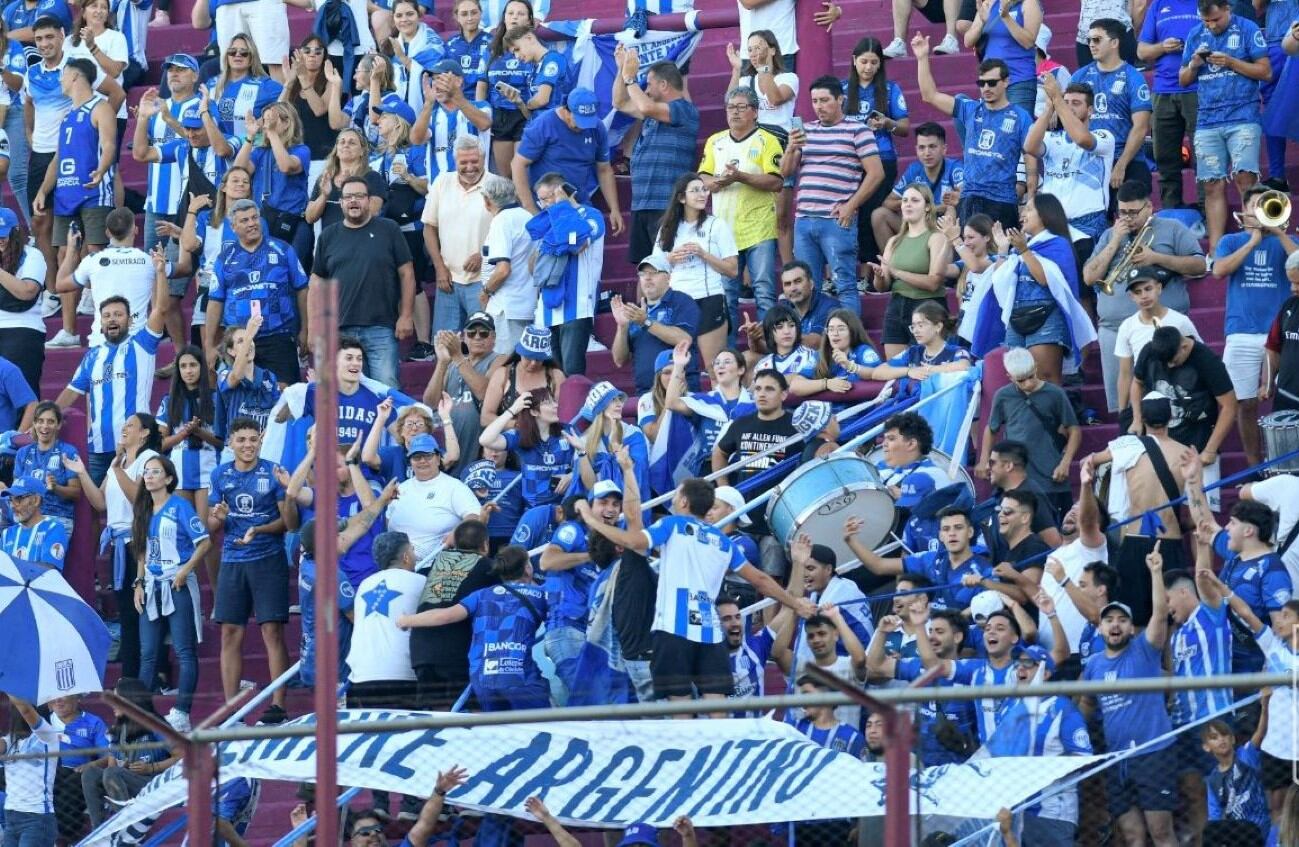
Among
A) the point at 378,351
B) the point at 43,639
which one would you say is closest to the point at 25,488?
the point at 378,351

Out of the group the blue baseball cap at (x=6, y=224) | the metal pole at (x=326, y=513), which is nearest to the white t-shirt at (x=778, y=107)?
the blue baseball cap at (x=6, y=224)

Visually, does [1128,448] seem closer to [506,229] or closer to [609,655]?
[609,655]

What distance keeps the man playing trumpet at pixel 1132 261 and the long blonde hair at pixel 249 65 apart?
22.3 ft

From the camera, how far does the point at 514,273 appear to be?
18.4m

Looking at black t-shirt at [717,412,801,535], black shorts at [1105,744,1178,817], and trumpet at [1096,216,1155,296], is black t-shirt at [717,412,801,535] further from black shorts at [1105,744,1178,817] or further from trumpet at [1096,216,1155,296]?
black shorts at [1105,744,1178,817]

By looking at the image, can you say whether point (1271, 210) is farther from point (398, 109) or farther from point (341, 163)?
point (398, 109)

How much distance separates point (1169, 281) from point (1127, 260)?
0.32 meters

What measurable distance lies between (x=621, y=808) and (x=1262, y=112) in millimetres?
8204

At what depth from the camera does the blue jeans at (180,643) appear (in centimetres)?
1653

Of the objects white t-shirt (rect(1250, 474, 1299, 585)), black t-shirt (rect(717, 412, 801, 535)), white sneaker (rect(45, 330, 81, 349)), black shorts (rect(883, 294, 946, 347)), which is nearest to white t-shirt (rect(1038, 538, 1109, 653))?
white t-shirt (rect(1250, 474, 1299, 585))

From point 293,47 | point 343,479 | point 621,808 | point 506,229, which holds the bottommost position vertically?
point 621,808

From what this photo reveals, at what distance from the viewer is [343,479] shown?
53.9ft

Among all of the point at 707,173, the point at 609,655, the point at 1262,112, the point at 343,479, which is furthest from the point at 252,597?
the point at 1262,112

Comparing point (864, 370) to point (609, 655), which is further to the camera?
point (864, 370)
